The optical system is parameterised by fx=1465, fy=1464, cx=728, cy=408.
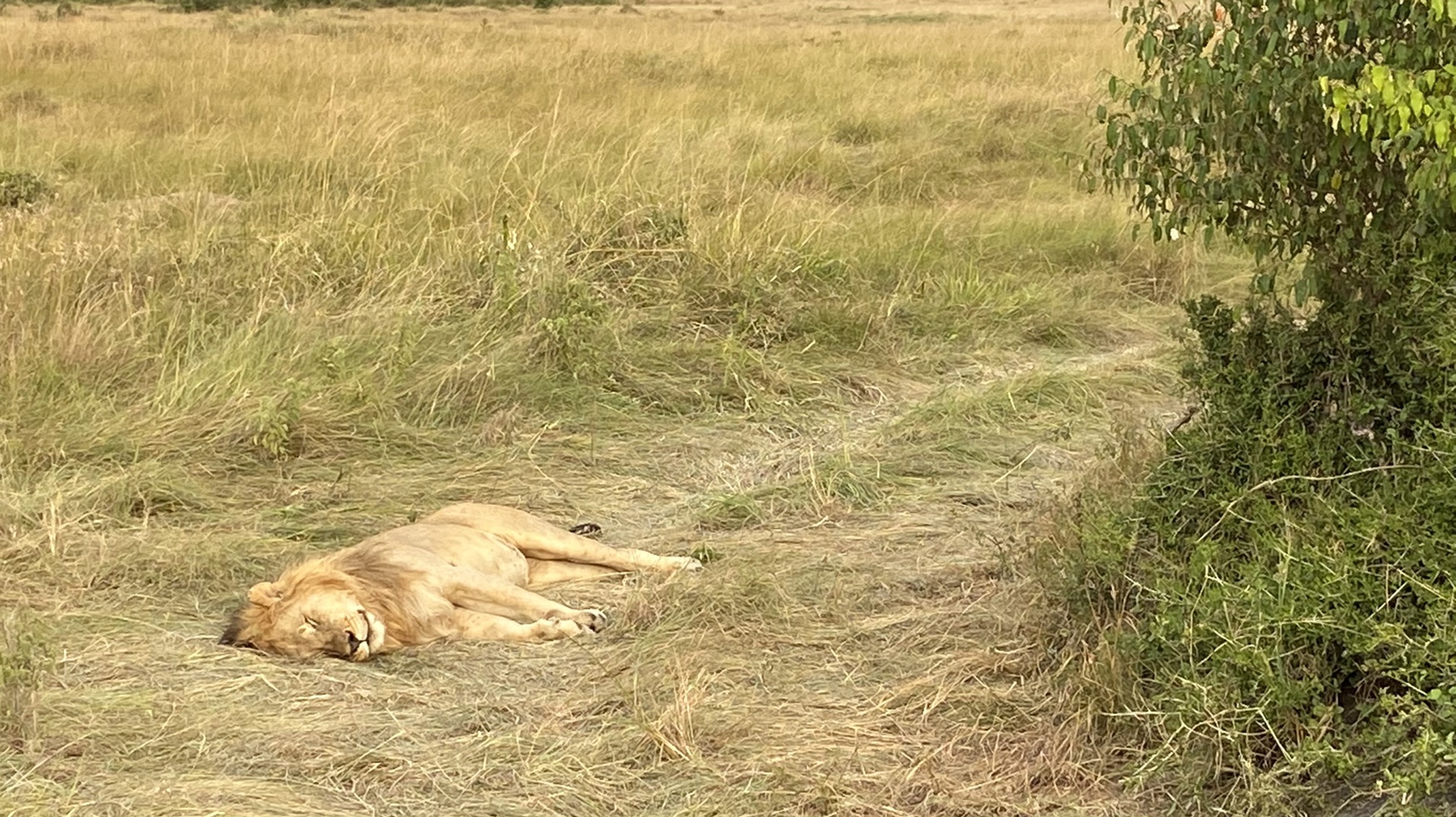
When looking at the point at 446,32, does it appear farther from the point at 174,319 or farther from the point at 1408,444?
the point at 1408,444

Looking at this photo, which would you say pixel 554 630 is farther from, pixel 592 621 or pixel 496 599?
pixel 496 599

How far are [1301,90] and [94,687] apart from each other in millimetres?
3317

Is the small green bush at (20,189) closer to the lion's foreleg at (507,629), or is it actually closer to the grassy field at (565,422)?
the grassy field at (565,422)

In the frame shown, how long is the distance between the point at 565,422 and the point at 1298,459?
3.27 metres

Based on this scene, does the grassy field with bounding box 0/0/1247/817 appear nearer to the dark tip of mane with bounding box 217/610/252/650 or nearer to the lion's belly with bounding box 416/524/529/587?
the dark tip of mane with bounding box 217/610/252/650

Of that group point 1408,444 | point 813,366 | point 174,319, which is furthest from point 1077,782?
point 174,319

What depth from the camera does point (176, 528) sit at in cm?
492

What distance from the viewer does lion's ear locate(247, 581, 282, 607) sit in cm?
414

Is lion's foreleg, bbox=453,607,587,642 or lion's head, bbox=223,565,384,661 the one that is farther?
lion's foreleg, bbox=453,607,587,642

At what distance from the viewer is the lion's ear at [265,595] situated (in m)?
4.14

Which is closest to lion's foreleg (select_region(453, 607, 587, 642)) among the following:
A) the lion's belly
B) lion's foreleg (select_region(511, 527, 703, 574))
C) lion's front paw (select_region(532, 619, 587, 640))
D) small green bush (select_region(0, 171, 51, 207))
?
lion's front paw (select_region(532, 619, 587, 640))

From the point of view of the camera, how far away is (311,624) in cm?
403

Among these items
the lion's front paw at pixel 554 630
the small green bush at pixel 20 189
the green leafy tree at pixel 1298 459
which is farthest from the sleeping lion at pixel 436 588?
the small green bush at pixel 20 189

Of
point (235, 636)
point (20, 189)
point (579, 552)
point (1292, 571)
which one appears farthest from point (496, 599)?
point (20, 189)
